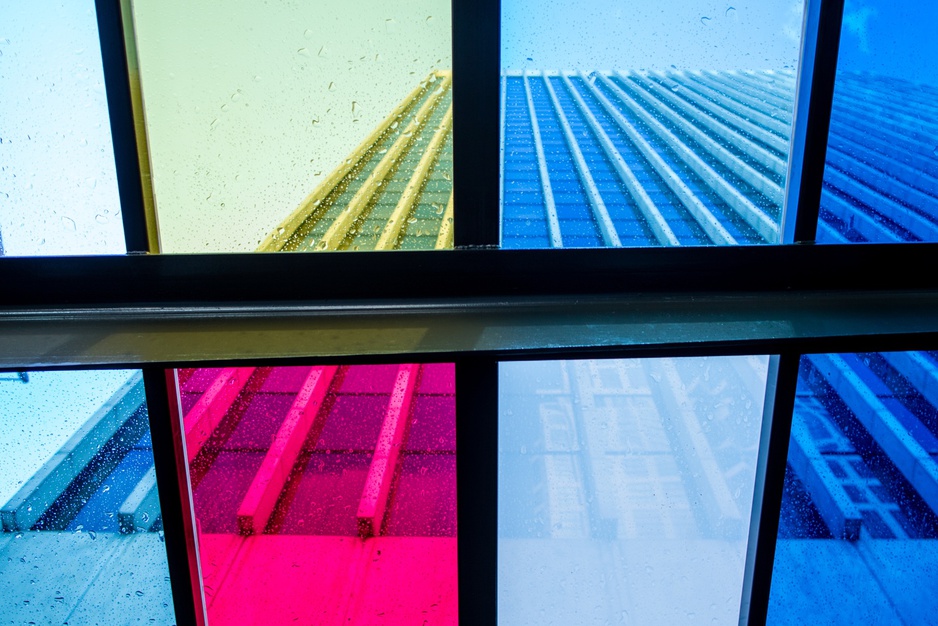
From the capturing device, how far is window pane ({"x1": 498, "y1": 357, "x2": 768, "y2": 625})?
1.43 metres

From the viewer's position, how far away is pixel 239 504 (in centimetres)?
159

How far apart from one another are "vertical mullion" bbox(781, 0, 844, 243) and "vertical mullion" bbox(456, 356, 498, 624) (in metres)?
0.65

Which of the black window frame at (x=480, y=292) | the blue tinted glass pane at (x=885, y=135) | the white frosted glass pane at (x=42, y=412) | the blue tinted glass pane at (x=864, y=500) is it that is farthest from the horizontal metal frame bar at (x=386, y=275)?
the blue tinted glass pane at (x=864, y=500)

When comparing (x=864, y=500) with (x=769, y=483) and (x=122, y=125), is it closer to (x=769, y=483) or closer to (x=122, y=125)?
(x=769, y=483)

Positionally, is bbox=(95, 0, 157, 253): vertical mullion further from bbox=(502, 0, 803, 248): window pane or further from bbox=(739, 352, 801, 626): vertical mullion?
bbox=(739, 352, 801, 626): vertical mullion

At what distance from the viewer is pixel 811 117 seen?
49.4 inches

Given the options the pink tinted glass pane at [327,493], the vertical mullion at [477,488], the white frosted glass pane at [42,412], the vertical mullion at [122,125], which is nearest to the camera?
the vertical mullion at [122,125]

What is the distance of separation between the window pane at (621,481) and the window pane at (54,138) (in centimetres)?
88

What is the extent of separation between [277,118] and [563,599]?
4.02 feet

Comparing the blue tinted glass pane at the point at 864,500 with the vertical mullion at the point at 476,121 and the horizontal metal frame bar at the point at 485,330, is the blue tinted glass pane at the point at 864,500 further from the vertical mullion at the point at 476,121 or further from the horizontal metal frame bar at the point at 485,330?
the vertical mullion at the point at 476,121

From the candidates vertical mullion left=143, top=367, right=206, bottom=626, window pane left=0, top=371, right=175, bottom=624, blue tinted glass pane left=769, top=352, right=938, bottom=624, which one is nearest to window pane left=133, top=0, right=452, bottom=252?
vertical mullion left=143, top=367, right=206, bottom=626

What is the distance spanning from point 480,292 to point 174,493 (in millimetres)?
742

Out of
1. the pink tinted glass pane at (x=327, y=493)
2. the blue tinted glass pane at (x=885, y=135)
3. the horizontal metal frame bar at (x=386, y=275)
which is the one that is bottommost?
the pink tinted glass pane at (x=327, y=493)

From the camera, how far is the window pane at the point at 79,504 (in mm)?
1429
